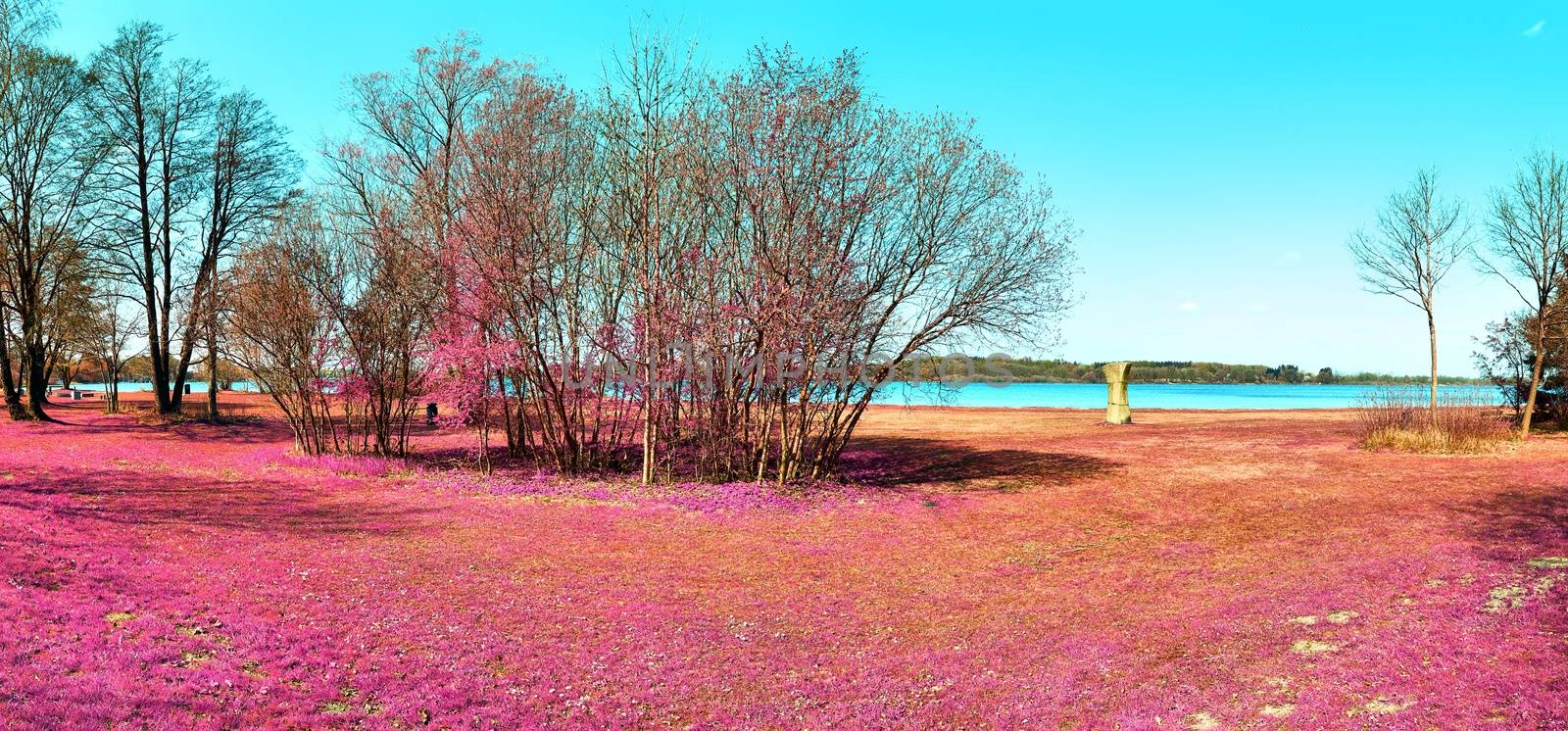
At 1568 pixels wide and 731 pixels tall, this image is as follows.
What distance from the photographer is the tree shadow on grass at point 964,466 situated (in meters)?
18.2

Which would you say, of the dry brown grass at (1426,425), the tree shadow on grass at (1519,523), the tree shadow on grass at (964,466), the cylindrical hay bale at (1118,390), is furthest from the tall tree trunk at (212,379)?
the dry brown grass at (1426,425)

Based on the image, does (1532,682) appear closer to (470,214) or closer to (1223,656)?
(1223,656)

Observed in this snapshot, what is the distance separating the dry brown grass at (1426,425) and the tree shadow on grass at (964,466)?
8.36 meters

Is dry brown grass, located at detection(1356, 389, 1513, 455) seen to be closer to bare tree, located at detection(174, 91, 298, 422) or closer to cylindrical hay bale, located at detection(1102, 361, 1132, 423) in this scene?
cylindrical hay bale, located at detection(1102, 361, 1132, 423)

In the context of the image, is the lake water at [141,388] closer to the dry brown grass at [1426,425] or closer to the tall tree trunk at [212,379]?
the tall tree trunk at [212,379]

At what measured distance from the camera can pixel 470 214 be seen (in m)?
16.7

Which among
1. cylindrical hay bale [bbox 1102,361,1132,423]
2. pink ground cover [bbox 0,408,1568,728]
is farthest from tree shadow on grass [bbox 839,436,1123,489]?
cylindrical hay bale [bbox 1102,361,1132,423]

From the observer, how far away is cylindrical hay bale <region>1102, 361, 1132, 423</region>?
34.2 metres

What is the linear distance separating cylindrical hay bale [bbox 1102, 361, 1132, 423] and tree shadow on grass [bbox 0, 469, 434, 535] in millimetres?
29517

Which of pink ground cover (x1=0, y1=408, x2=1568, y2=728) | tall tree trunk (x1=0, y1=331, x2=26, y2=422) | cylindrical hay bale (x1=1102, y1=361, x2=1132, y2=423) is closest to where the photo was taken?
pink ground cover (x1=0, y1=408, x2=1568, y2=728)

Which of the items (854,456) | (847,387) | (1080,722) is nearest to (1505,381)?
(854,456)

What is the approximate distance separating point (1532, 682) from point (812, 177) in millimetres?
12581

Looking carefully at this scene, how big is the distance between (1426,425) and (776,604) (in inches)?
888

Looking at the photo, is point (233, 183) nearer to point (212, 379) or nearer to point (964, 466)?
point (212, 379)
